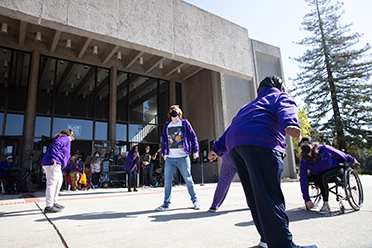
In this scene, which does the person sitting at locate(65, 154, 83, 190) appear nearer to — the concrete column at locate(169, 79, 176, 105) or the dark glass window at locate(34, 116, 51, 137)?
the dark glass window at locate(34, 116, 51, 137)

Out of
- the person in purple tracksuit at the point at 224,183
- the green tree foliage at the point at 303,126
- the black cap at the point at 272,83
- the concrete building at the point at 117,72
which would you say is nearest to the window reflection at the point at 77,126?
the concrete building at the point at 117,72

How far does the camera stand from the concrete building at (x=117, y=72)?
8.28 metres

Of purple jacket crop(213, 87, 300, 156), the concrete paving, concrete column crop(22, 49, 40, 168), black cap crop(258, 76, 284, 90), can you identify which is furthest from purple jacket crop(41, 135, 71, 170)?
concrete column crop(22, 49, 40, 168)

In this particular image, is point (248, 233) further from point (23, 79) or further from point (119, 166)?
point (23, 79)

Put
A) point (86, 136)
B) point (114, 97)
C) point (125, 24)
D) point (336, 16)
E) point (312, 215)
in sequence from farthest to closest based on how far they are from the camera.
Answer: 1. point (336, 16)
2. point (114, 97)
3. point (86, 136)
4. point (125, 24)
5. point (312, 215)

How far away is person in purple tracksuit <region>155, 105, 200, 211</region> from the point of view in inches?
156

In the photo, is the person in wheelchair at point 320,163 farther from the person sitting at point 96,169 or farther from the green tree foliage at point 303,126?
the green tree foliage at point 303,126

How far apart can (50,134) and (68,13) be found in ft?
23.8

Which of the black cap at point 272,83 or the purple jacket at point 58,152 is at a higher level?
the black cap at point 272,83

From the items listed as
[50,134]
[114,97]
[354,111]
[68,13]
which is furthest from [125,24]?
[354,111]

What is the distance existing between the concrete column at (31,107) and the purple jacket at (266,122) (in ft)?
40.4

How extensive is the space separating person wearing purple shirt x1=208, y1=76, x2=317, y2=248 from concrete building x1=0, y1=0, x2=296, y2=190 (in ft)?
24.4

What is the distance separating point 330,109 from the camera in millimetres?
28141

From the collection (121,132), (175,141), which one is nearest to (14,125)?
(121,132)
